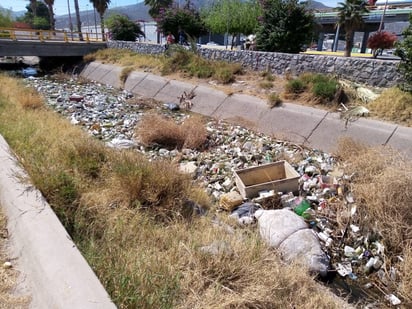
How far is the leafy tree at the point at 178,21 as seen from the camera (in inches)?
738

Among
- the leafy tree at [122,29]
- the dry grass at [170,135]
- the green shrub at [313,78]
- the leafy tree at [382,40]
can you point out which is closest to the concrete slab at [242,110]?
the green shrub at [313,78]

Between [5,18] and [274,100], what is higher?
[5,18]

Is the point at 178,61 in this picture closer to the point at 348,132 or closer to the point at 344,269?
the point at 348,132

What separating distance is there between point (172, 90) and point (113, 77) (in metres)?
5.60

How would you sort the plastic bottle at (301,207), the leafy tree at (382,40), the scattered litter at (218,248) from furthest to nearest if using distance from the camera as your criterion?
1. the leafy tree at (382,40)
2. the plastic bottle at (301,207)
3. the scattered litter at (218,248)

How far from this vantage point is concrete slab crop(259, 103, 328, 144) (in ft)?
24.6

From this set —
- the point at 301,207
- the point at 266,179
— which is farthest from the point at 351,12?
the point at 301,207

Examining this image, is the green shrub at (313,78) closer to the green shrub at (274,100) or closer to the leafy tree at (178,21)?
the green shrub at (274,100)

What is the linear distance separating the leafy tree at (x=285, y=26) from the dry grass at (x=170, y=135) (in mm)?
6595

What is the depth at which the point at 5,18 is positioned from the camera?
3397 cm

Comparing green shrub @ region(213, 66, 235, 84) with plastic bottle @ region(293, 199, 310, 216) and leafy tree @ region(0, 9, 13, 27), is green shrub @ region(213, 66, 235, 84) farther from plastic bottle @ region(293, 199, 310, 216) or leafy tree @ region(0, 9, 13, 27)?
leafy tree @ region(0, 9, 13, 27)

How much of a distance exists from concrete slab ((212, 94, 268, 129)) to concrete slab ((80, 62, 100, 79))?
1206cm

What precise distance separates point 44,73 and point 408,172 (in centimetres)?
2202

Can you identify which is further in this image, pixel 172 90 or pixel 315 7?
pixel 315 7
